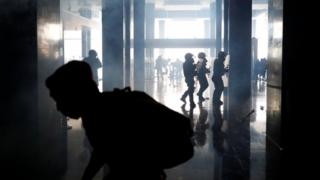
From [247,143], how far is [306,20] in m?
2.22

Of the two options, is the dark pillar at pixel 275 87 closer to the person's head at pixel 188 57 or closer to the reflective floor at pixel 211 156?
the reflective floor at pixel 211 156

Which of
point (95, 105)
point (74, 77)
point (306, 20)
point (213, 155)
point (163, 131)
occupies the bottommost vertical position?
point (213, 155)

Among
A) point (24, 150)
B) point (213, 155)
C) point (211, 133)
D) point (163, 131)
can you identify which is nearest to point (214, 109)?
point (211, 133)

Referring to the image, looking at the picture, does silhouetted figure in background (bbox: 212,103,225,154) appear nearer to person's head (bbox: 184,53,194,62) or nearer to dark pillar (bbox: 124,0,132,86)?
person's head (bbox: 184,53,194,62)

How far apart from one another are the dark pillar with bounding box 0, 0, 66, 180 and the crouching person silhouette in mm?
3578

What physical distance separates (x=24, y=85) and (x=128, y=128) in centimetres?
401

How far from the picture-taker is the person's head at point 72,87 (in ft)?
5.35

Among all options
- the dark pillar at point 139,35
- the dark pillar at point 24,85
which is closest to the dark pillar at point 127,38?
the dark pillar at point 139,35

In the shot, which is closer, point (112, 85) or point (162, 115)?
point (162, 115)

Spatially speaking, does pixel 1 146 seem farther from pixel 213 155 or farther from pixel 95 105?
pixel 95 105

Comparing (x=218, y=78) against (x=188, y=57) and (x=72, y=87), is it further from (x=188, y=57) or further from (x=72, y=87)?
(x=72, y=87)

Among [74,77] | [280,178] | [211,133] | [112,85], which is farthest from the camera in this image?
[112,85]

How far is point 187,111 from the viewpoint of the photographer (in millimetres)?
10656

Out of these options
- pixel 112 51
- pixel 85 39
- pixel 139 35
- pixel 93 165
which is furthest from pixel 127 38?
pixel 93 165
